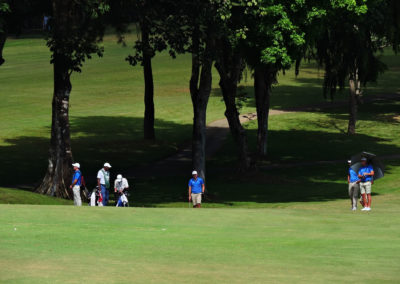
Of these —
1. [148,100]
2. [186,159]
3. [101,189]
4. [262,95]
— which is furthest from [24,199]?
[148,100]

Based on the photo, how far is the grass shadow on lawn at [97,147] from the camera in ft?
161

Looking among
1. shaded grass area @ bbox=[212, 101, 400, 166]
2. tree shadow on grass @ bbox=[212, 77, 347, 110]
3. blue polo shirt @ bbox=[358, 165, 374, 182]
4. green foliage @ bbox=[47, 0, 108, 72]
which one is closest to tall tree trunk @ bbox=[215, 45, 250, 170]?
shaded grass area @ bbox=[212, 101, 400, 166]

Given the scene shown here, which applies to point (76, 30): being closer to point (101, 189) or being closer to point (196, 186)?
point (101, 189)

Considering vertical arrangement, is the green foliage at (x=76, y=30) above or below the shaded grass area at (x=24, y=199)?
above

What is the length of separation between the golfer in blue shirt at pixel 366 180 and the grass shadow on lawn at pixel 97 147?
21.3m

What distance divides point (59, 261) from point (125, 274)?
5.19ft

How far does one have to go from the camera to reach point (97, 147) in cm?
5825

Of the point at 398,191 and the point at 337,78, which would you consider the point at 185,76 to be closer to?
the point at 337,78

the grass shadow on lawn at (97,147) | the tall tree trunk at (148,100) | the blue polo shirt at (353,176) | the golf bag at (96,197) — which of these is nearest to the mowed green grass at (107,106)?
the grass shadow on lawn at (97,147)

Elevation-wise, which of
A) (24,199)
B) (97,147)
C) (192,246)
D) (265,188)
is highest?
(192,246)

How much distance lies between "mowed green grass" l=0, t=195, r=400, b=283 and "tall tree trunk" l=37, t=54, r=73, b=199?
44.1 feet

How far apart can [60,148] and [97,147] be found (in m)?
20.5

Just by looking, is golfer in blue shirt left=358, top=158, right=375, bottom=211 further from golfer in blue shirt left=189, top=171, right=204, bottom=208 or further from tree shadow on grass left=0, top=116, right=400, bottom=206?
tree shadow on grass left=0, top=116, right=400, bottom=206

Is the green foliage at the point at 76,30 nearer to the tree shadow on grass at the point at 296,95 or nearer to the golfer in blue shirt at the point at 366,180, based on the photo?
the golfer in blue shirt at the point at 366,180
